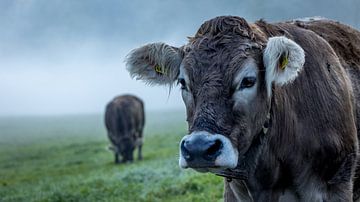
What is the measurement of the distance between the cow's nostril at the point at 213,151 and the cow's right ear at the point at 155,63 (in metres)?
1.21

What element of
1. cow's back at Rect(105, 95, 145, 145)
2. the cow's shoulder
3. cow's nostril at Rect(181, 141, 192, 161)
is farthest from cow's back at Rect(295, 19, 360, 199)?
cow's back at Rect(105, 95, 145, 145)

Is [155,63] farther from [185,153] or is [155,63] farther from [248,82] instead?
[185,153]

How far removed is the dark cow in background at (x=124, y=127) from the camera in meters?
26.8

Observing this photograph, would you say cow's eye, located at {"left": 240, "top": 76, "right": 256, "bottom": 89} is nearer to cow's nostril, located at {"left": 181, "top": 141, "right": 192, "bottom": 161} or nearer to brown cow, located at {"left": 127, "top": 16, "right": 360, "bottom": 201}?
brown cow, located at {"left": 127, "top": 16, "right": 360, "bottom": 201}

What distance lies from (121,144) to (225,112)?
22.2 m

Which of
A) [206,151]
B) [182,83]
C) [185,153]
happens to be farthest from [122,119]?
[206,151]

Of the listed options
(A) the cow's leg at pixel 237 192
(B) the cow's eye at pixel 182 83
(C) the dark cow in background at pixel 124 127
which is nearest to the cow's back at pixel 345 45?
(A) the cow's leg at pixel 237 192

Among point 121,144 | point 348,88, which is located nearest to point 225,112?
point 348,88

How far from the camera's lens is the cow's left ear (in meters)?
4.93

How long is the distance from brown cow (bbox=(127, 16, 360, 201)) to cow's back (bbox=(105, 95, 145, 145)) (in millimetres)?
21377

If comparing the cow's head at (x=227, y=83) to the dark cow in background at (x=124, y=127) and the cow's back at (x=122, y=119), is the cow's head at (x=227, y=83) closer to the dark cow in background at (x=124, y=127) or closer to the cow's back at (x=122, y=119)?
the dark cow in background at (x=124, y=127)

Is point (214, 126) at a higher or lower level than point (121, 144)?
higher

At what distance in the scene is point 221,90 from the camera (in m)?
4.86

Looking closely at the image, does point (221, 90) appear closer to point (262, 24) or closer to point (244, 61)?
point (244, 61)
